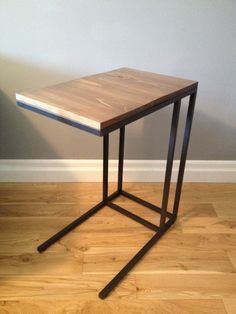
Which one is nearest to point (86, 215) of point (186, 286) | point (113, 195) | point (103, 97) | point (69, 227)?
point (69, 227)

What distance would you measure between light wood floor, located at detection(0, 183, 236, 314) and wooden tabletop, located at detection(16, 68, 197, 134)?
0.66 metres

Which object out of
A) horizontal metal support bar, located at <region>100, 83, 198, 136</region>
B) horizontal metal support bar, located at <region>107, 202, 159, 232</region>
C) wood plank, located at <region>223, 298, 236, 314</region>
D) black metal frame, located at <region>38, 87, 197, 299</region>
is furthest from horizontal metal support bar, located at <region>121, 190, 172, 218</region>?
horizontal metal support bar, located at <region>100, 83, 198, 136</region>

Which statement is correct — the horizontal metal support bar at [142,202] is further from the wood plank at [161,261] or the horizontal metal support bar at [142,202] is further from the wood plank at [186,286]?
the wood plank at [186,286]

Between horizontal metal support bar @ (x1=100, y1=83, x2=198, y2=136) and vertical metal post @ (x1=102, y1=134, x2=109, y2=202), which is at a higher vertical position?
horizontal metal support bar @ (x1=100, y1=83, x2=198, y2=136)

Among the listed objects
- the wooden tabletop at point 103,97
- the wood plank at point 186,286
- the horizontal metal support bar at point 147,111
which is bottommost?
the wood plank at point 186,286

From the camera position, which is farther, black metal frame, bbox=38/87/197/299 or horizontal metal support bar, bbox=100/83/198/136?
black metal frame, bbox=38/87/197/299

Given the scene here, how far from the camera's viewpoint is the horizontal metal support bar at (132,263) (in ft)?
3.51

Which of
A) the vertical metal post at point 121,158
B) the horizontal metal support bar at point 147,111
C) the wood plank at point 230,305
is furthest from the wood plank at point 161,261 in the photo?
the horizontal metal support bar at point 147,111

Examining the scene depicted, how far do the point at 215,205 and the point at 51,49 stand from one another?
1.19m

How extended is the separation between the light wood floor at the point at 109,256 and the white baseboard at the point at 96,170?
79mm

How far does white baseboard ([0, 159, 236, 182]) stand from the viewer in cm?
168

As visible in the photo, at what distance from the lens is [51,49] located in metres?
1.40

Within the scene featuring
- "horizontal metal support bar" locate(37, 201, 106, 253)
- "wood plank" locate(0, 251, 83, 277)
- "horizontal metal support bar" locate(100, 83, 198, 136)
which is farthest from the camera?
"horizontal metal support bar" locate(37, 201, 106, 253)

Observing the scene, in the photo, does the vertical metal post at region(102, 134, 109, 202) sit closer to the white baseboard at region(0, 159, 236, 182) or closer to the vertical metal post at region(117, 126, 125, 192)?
the vertical metal post at region(117, 126, 125, 192)
